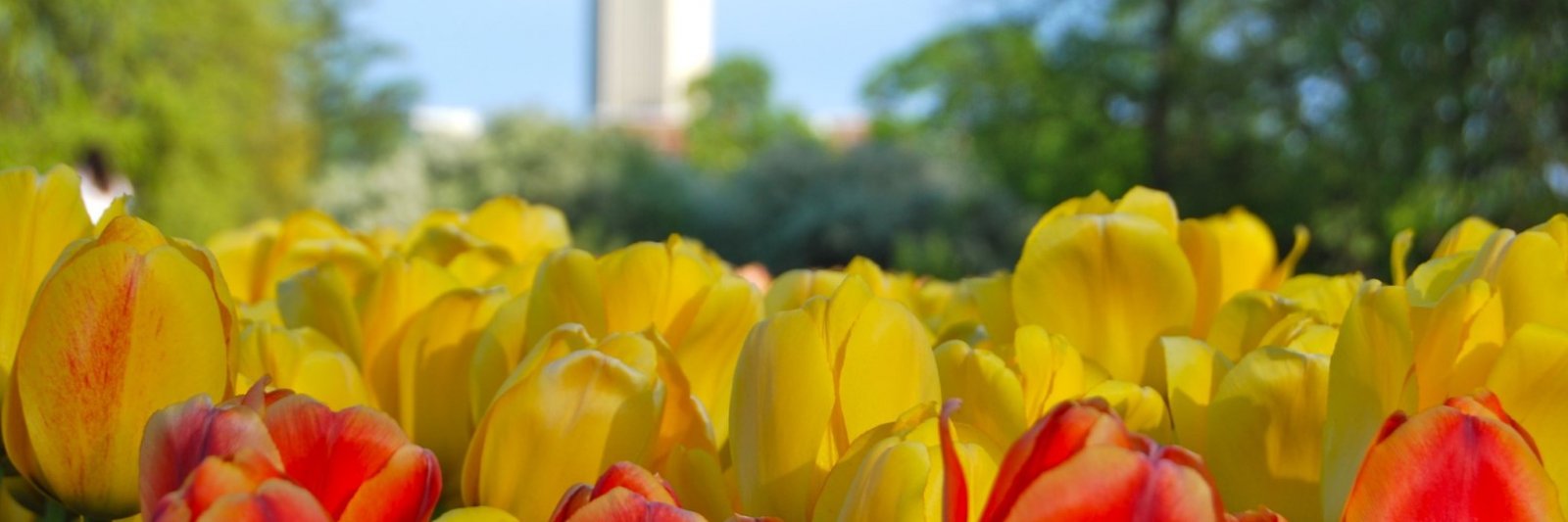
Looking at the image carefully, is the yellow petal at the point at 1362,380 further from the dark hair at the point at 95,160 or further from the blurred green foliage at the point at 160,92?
the blurred green foliage at the point at 160,92

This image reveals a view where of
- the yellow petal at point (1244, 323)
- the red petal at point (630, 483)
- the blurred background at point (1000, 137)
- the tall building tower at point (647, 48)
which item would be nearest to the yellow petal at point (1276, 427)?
the yellow petal at point (1244, 323)

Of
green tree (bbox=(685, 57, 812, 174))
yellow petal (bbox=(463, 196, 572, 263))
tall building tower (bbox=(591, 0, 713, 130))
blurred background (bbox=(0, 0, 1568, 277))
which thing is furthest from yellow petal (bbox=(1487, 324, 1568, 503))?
tall building tower (bbox=(591, 0, 713, 130))

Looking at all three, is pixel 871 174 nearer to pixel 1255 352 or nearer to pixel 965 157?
pixel 965 157

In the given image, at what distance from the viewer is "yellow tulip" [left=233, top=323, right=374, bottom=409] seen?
2.14ft

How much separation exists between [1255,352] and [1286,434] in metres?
0.04

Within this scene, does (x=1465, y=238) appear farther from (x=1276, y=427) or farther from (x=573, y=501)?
(x=573, y=501)

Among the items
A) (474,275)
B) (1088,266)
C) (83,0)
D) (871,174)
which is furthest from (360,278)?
(83,0)

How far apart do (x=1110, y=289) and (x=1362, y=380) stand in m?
0.18

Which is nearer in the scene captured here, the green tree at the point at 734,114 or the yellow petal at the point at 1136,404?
the yellow petal at the point at 1136,404

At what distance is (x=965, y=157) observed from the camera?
1883cm

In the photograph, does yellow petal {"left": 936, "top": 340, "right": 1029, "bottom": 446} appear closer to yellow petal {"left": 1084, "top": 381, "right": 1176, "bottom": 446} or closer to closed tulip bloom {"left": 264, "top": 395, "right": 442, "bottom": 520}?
yellow petal {"left": 1084, "top": 381, "right": 1176, "bottom": 446}

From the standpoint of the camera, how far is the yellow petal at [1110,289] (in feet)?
2.20

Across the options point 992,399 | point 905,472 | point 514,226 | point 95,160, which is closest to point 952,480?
point 905,472

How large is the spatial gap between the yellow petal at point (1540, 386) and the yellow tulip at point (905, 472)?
0.60ft
